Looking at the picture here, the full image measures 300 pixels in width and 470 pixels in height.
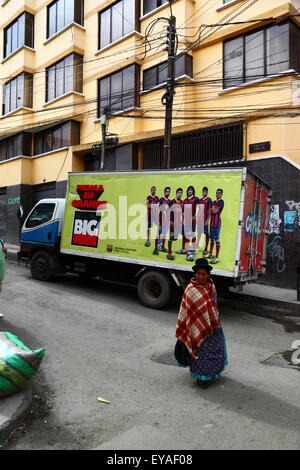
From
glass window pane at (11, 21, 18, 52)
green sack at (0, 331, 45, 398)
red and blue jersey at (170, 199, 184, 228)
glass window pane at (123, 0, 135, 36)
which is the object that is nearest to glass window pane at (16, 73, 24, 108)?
glass window pane at (11, 21, 18, 52)

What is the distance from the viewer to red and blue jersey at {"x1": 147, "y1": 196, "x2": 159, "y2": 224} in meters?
8.42

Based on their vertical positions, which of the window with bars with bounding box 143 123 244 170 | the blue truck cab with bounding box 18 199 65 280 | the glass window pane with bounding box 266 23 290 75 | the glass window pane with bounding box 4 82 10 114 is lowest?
the blue truck cab with bounding box 18 199 65 280

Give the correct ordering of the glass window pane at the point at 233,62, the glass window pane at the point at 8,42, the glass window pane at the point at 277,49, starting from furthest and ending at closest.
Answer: the glass window pane at the point at 8,42 < the glass window pane at the point at 233,62 < the glass window pane at the point at 277,49

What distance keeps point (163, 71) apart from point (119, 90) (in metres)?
2.64

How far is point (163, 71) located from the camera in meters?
15.5

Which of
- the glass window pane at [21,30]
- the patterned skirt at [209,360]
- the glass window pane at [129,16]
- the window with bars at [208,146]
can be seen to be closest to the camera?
the patterned skirt at [209,360]

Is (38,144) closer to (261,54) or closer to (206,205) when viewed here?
(261,54)

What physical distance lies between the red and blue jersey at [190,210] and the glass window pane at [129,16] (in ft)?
39.9

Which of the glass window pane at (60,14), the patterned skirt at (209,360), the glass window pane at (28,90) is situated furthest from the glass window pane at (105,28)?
the patterned skirt at (209,360)

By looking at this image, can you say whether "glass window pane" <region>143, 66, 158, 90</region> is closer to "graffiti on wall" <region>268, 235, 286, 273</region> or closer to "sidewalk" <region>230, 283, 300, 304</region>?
"graffiti on wall" <region>268, 235, 286, 273</region>

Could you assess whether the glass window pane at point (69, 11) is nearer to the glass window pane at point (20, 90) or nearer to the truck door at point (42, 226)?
the glass window pane at point (20, 90)

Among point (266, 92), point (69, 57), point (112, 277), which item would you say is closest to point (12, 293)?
point (112, 277)

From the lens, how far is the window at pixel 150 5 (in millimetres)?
15837

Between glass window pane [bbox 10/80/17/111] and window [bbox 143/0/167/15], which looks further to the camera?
glass window pane [bbox 10/80/17/111]
